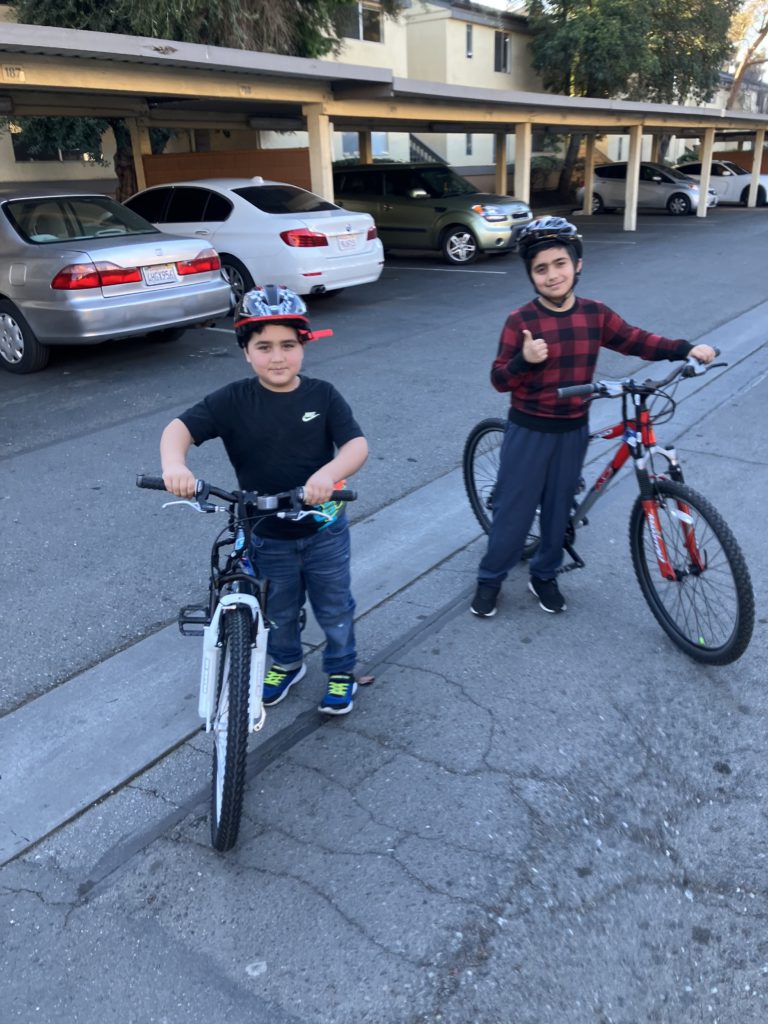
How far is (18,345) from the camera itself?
8.06 metres

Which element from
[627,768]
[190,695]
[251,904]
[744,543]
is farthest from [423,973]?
[744,543]

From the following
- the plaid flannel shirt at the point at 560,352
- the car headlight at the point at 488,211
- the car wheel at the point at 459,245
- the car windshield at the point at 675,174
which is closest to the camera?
the plaid flannel shirt at the point at 560,352

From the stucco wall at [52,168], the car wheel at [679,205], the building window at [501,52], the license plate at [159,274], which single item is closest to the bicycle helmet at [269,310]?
the license plate at [159,274]

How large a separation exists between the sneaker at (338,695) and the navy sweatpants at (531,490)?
3.01 feet

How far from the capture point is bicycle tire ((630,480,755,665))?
324cm

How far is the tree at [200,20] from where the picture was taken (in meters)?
13.1

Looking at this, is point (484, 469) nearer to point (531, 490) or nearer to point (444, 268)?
point (531, 490)

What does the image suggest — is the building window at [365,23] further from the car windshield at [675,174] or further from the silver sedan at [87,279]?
Answer: the silver sedan at [87,279]

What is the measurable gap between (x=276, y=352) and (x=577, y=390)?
121cm

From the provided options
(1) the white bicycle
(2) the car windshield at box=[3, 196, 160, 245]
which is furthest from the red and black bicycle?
(2) the car windshield at box=[3, 196, 160, 245]

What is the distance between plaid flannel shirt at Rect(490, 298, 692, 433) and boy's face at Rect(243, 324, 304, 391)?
1.01m

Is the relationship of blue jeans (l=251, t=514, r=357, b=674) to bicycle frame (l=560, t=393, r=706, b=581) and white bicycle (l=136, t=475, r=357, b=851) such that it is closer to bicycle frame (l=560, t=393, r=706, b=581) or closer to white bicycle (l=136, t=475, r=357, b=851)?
white bicycle (l=136, t=475, r=357, b=851)

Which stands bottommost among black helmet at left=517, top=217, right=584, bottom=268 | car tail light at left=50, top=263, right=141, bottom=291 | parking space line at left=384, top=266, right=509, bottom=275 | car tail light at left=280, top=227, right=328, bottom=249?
parking space line at left=384, top=266, right=509, bottom=275

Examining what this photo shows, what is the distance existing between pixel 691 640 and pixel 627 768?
809 millimetres
